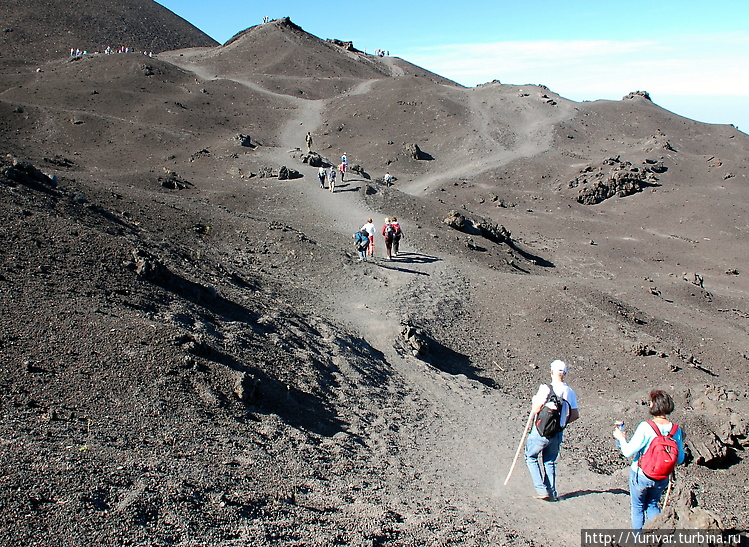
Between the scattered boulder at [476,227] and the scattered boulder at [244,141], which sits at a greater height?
the scattered boulder at [244,141]

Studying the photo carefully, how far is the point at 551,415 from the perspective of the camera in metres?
6.33

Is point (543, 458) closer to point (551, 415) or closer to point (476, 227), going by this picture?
point (551, 415)

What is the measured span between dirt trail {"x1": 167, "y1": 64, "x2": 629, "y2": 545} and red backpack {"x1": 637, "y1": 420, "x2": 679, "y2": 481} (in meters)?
1.51

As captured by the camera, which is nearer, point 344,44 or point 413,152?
point 413,152

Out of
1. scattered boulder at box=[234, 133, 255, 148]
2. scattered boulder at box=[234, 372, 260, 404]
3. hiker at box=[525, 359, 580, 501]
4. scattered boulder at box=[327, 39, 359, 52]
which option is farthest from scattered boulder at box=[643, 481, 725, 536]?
scattered boulder at box=[327, 39, 359, 52]

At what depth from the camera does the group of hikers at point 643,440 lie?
17.6 ft

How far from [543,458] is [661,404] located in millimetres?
1918

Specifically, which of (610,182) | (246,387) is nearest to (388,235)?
(246,387)

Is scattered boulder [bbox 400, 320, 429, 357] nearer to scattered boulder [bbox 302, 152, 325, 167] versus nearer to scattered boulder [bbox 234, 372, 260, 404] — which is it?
scattered boulder [bbox 234, 372, 260, 404]

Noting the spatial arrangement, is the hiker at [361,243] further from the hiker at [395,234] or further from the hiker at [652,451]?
the hiker at [652,451]

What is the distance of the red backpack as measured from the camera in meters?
5.33

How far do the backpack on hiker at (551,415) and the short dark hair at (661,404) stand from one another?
3.60 ft

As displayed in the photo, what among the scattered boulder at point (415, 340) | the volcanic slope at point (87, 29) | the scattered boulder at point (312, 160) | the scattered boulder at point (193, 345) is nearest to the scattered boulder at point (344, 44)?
the volcanic slope at point (87, 29)

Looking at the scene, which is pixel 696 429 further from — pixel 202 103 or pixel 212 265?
pixel 202 103
